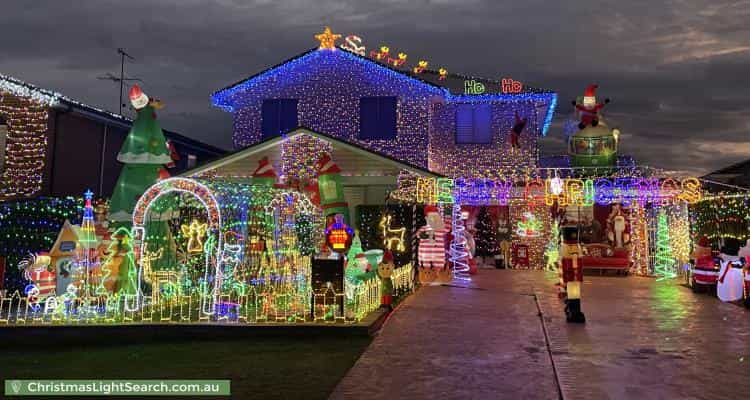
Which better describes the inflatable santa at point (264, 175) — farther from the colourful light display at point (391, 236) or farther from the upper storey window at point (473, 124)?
the upper storey window at point (473, 124)

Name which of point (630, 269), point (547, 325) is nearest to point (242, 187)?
point (547, 325)

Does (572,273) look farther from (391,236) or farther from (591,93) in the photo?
(591,93)

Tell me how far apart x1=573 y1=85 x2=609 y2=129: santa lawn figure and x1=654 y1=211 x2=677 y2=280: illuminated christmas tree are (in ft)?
13.0

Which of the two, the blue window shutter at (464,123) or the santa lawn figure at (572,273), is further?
the blue window shutter at (464,123)

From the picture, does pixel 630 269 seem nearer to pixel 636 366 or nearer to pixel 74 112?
pixel 636 366

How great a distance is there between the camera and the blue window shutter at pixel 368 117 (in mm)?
23062

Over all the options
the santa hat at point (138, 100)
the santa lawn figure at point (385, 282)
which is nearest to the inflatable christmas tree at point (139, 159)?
the santa hat at point (138, 100)

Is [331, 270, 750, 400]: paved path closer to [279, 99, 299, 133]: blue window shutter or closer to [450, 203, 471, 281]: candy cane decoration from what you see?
[450, 203, 471, 281]: candy cane decoration

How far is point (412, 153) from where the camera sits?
74.2ft

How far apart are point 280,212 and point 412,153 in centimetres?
1037

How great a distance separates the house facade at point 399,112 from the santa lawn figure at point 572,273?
12.2 m

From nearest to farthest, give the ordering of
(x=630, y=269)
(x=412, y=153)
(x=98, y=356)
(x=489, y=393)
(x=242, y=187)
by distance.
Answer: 1. (x=489, y=393)
2. (x=98, y=356)
3. (x=242, y=187)
4. (x=630, y=269)
5. (x=412, y=153)

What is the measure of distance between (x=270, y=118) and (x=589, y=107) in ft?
39.9

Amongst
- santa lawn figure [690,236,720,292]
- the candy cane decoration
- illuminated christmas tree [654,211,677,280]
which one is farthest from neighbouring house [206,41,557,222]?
santa lawn figure [690,236,720,292]
